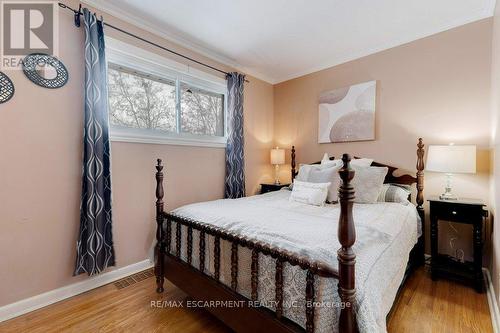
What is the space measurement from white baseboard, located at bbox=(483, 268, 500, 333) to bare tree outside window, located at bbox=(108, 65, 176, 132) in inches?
125

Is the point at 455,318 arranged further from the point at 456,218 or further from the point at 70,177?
the point at 70,177

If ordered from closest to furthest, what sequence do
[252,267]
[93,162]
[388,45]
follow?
1. [252,267]
2. [93,162]
3. [388,45]

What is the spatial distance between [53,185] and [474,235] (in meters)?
3.61

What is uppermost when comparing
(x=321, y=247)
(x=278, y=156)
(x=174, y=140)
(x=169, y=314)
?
(x=174, y=140)

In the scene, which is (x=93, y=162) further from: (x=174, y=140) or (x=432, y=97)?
(x=432, y=97)

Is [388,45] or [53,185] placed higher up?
[388,45]

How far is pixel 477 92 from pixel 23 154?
408 centimetres

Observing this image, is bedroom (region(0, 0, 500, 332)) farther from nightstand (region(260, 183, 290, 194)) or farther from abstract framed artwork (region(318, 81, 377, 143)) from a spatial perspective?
nightstand (region(260, 183, 290, 194))

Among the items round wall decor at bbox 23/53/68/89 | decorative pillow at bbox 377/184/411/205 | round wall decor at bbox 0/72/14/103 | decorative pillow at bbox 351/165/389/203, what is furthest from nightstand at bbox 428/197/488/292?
round wall decor at bbox 0/72/14/103

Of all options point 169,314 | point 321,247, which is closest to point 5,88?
point 169,314

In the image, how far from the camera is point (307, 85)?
3.69 metres

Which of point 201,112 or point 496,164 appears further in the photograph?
point 201,112

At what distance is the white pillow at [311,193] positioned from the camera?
87.7 inches

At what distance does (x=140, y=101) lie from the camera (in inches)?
100
